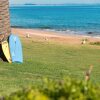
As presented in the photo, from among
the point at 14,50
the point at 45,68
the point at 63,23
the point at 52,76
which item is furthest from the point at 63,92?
the point at 63,23

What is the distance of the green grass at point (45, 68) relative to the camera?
1113cm

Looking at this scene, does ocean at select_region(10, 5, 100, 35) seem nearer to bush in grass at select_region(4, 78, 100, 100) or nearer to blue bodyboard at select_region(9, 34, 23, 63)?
blue bodyboard at select_region(9, 34, 23, 63)

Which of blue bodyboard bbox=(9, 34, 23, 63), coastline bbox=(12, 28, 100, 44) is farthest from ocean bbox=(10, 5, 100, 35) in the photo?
blue bodyboard bbox=(9, 34, 23, 63)

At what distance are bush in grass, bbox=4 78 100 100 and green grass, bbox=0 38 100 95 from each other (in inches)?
182

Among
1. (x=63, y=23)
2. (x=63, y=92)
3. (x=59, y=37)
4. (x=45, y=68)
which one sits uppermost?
(x=63, y=92)

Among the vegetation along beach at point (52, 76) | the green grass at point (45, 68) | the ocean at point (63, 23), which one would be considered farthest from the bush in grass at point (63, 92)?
the ocean at point (63, 23)

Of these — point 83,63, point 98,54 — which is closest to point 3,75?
point 83,63

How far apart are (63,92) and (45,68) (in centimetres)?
928

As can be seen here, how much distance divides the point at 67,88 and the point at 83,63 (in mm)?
11848

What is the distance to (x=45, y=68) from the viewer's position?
13945 mm

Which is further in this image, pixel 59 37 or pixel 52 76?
pixel 59 37

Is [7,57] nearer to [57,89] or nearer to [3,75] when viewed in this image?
[3,75]

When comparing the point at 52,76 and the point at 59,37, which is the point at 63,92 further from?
the point at 59,37

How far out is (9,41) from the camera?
585 inches
